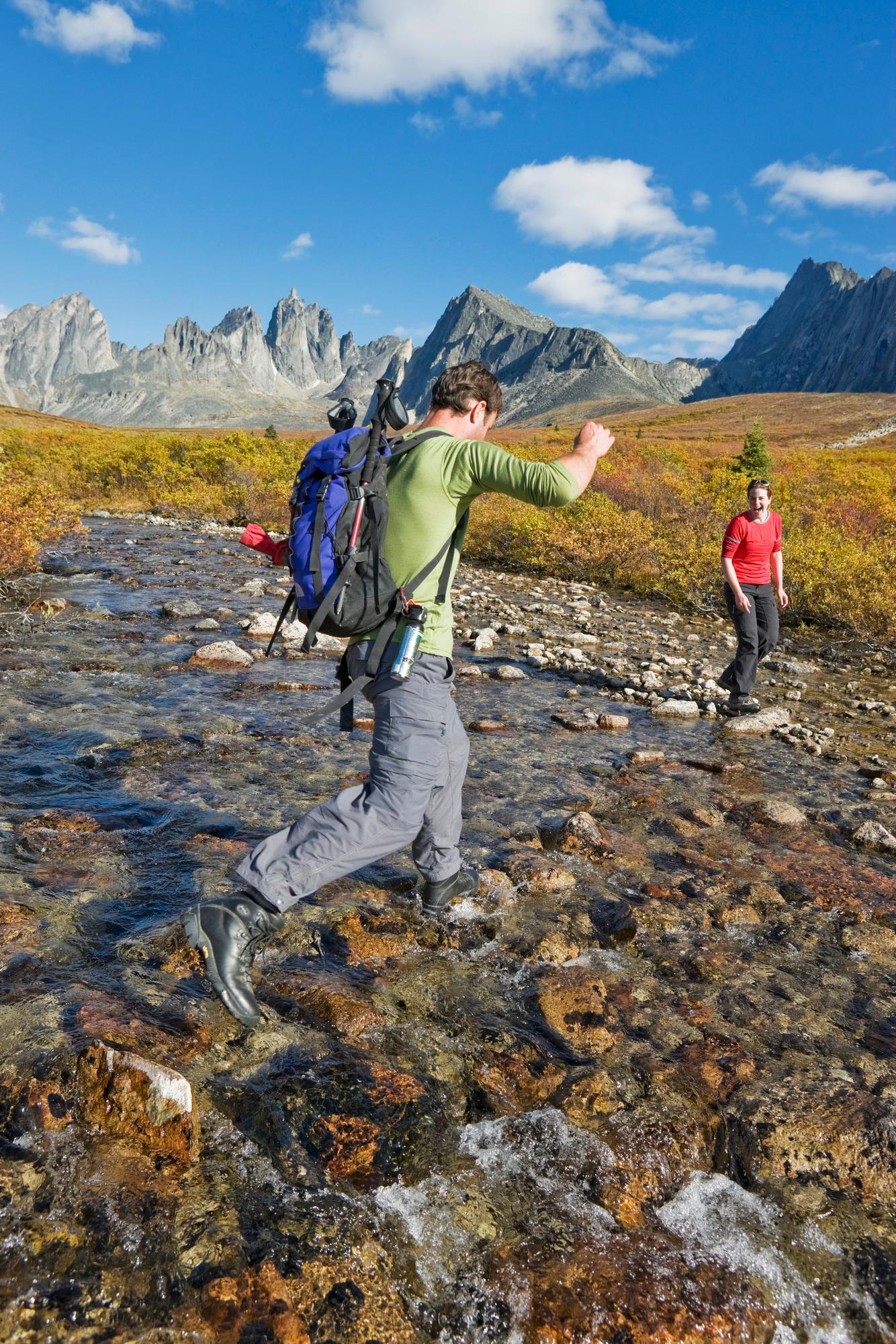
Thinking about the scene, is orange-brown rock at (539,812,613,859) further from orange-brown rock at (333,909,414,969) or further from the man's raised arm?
the man's raised arm

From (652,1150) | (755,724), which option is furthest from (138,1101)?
(755,724)

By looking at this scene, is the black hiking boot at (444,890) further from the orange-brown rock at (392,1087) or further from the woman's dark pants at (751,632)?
the woman's dark pants at (751,632)

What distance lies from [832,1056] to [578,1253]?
164 cm

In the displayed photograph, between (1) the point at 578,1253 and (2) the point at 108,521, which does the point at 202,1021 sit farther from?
(2) the point at 108,521

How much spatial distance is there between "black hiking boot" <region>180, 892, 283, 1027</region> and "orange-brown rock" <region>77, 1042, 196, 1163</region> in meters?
0.53

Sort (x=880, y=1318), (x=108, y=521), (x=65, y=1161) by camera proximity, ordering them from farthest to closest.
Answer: (x=108, y=521) < (x=65, y=1161) < (x=880, y=1318)

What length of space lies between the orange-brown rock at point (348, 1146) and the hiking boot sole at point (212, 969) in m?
0.59

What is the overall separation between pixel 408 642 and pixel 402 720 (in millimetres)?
368

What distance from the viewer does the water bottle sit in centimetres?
333

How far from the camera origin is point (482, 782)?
653 centimetres

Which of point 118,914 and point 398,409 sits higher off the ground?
point 398,409

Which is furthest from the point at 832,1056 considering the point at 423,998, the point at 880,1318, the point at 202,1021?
the point at 202,1021

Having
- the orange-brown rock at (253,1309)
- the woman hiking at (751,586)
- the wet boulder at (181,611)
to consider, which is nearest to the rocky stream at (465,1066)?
the orange-brown rock at (253,1309)

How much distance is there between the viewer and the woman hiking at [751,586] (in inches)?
357
